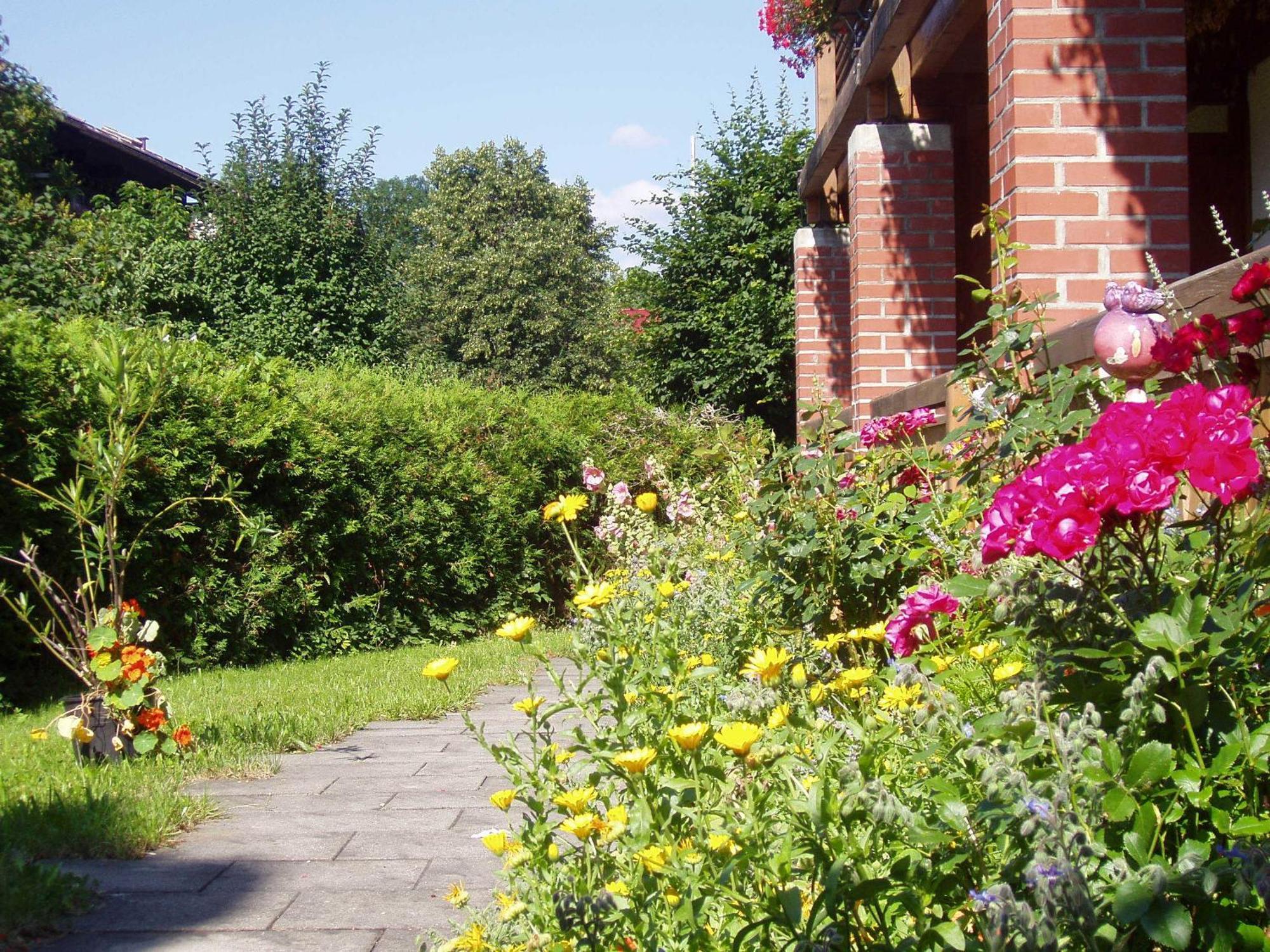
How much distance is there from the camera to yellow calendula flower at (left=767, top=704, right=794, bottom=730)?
1710mm

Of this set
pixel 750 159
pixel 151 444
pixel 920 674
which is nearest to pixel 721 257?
pixel 750 159

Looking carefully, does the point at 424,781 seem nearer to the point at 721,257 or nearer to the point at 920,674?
the point at 920,674

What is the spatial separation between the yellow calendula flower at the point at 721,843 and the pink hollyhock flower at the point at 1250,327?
125cm

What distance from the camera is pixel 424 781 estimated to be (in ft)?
13.3

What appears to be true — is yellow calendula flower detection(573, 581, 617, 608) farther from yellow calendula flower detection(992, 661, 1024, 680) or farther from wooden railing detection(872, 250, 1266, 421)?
wooden railing detection(872, 250, 1266, 421)

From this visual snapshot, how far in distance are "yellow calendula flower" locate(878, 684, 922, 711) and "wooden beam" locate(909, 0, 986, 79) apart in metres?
3.91

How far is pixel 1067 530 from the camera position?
150cm

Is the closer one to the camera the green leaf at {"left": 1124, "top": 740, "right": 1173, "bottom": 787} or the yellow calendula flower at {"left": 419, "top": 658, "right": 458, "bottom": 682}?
the green leaf at {"left": 1124, "top": 740, "right": 1173, "bottom": 787}

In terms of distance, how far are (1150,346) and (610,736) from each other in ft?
4.89

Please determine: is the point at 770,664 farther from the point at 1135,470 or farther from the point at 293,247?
the point at 293,247

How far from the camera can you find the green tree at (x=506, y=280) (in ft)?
111

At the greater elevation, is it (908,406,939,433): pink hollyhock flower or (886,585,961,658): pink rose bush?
(908,406,939,433): pink hollyhock flower

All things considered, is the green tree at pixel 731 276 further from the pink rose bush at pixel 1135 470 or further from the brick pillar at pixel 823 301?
the pink rose bush at pixel 1135 470

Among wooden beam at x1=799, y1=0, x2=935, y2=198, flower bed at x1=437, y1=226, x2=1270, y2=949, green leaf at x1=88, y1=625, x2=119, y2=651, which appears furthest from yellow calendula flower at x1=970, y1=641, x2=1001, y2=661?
wooden beam at x1=799, y1=0, x2=935, y2=198
